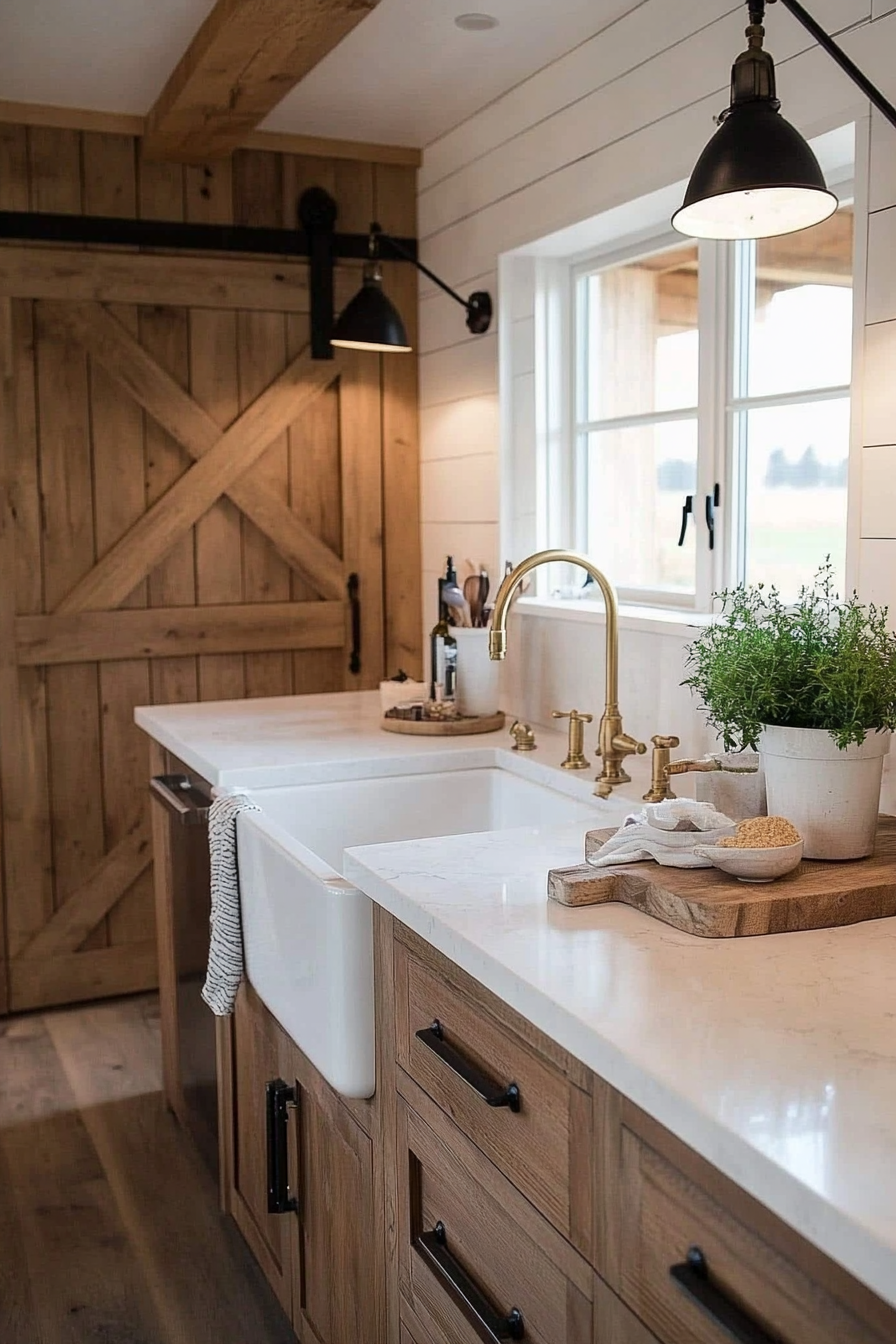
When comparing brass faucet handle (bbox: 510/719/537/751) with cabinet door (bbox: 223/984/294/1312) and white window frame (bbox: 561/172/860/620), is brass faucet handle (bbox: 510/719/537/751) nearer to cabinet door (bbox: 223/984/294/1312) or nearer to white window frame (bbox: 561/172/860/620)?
white window frame (bbox: 561/172/860/620)

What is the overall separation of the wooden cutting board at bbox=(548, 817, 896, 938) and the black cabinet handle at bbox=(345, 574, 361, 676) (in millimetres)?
2521

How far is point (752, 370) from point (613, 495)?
2.03 feet

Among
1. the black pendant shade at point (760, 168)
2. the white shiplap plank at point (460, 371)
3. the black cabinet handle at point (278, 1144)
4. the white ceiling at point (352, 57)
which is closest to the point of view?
the black pendant shade at point (760, 168)

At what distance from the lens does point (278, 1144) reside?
2139 millimetres

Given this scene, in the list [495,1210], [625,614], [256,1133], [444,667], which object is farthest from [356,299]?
[495,1210]

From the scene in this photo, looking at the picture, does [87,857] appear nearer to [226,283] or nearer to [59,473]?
[59,473]

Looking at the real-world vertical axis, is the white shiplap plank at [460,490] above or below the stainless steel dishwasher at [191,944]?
above

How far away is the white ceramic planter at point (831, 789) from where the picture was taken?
162cm

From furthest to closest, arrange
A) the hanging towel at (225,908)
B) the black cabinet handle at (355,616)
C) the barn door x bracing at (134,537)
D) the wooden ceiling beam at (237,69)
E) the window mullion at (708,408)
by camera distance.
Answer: the black cabinet handle at (355,616), the barn door x bracing at (134,537), the window mullion at (708,408), the wooden ceiling beam at (237,69), the hanging towel at (225,908)

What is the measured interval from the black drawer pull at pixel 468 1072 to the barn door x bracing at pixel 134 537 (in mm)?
2460

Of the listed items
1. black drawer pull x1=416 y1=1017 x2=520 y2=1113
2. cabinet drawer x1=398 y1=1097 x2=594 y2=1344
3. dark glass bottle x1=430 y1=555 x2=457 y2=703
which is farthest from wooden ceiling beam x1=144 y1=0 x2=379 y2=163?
cabinet drawer x1=398 y1=1097 x2=594 y2=1344

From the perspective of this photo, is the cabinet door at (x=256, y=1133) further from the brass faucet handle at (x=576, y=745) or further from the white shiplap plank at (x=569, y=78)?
the white shiplap plank at (x=569, y=78)

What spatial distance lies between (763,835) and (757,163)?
0.82m

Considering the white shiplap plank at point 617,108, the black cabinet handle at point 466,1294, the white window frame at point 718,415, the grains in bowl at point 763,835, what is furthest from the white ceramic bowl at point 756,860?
the white shiplap plank at point 617,108
